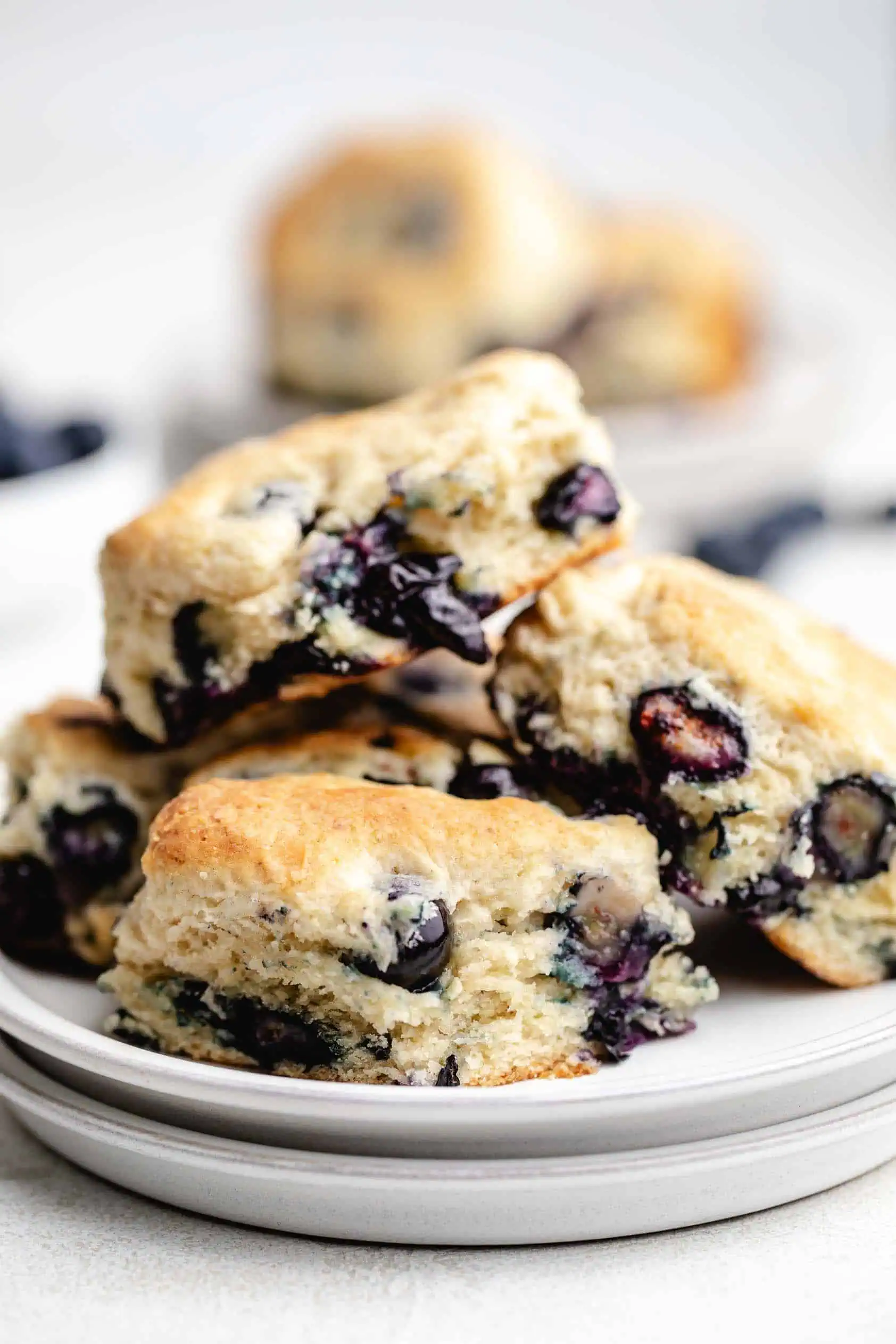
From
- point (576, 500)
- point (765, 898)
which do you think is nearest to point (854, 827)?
point (765, 898)

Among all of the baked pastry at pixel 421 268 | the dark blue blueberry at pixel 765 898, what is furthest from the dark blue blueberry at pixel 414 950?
the baked pastry at pixel 421 268

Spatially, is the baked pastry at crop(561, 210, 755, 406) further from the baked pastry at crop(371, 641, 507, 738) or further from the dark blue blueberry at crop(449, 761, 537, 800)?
the dark blue blueberry at crop(449, 761, 537, 800)

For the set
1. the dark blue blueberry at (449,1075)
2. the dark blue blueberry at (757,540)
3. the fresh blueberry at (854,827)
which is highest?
the fresh blueberry at (854,827)

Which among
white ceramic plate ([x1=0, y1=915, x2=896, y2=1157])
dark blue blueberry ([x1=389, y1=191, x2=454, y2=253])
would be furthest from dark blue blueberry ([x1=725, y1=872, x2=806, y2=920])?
dark blue blueberry ([x1=389, y1=191, x2=454, y2=253])

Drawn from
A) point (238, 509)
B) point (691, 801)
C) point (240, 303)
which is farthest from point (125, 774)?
point (240, 303)

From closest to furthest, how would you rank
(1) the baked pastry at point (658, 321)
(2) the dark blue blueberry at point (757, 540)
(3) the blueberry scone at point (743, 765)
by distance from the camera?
(3) the blueberry scone at point (743, 765), (2) the dark blue blueberry at point (757, 540), (1) the baked pastry at point (658, 321)

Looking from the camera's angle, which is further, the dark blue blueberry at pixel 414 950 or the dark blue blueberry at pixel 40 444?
the dark blue blueberry at pixel 40 444

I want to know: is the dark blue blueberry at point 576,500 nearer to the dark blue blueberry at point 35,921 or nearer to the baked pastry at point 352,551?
the baked pastry at point 352,551
